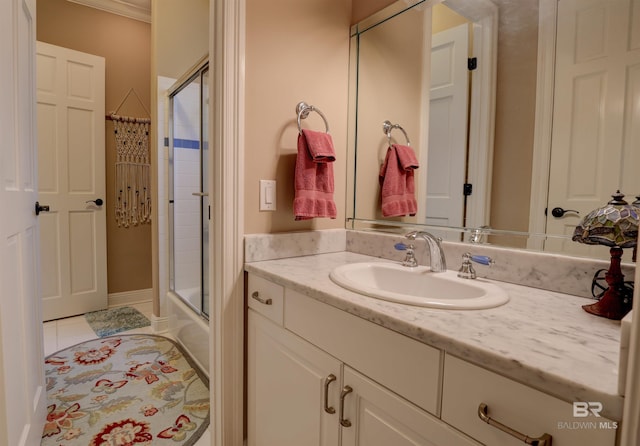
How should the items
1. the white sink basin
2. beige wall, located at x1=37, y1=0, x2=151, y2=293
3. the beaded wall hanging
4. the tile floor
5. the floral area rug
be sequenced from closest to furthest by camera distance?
the white sink basin
the floral area rug
the tile floor
beige wall, located at x1=37, y1=0, x2=151, y2=293
the beaded wall hanging

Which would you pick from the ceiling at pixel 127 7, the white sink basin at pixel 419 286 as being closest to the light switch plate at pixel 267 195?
the white sink basin at pixel 419 286

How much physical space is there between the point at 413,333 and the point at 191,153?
2145 mm

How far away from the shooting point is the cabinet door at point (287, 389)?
906 millimetres

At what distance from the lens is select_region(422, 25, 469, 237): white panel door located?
1.22 metres

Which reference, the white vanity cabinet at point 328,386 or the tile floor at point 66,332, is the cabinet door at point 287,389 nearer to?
the white vanity cabinet at point 328,386

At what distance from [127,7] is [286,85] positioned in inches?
103

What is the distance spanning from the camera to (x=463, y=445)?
61cm

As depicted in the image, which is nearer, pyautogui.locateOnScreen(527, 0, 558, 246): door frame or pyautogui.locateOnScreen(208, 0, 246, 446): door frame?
pyautogui.locateOnScreen(527, 0, 558, 246): door frame

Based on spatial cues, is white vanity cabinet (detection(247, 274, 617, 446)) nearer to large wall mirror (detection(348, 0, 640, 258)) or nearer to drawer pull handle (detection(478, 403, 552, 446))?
drawer pull handle (detection(478, 403, 552, 446))

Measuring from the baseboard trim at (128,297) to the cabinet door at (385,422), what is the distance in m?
2.95

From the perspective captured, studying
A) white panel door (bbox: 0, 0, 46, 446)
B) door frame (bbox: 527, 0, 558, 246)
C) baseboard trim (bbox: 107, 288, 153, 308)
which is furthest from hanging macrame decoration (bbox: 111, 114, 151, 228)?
door frame (bbox: 527, 0, 558, 246)

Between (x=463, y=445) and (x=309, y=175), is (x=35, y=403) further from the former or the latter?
(x=463, y=445)

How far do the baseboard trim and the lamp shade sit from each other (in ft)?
11.2

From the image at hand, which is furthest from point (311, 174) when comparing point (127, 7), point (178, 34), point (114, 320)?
point (127, 7)
